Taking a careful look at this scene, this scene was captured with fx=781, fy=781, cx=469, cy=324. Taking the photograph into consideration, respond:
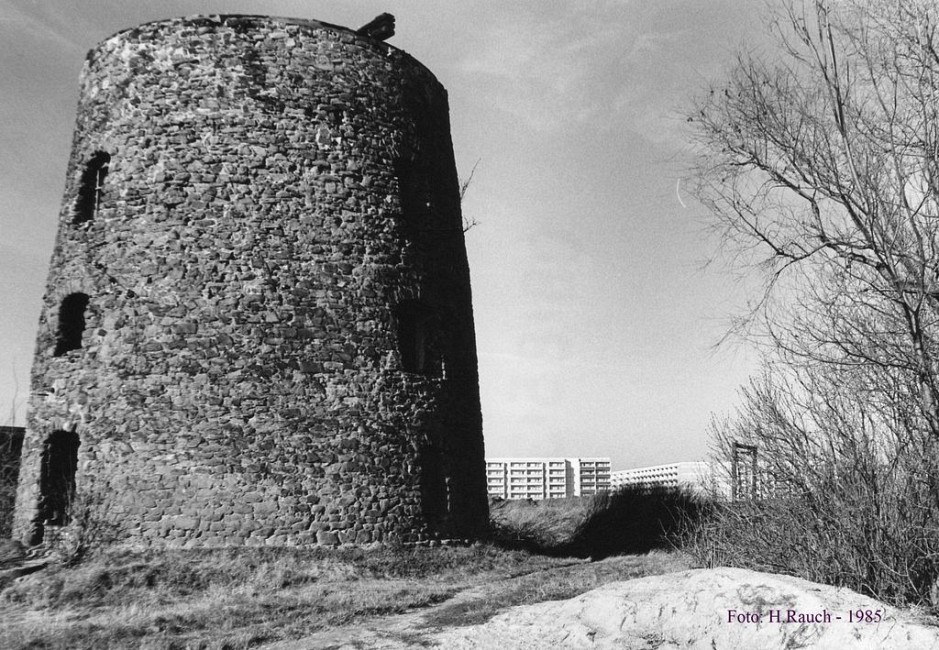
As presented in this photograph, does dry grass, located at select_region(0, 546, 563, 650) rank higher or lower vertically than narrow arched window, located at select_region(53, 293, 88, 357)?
lower

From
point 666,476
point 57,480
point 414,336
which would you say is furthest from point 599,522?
point 57,480

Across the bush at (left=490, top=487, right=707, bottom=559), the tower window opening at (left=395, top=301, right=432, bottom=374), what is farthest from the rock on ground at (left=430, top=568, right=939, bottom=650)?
the bush at (left=490, top=487, right=707, bottom=559)

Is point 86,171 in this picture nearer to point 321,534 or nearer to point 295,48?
point 295,48

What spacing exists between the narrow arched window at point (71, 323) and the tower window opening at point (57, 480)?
1.47 m

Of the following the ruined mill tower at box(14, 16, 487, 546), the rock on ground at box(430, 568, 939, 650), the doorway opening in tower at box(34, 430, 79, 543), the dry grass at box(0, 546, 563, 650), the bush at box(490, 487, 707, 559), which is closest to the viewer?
the rock on ground at box(430, 568, 939, 650)

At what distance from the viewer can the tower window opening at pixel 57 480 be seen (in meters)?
12.4

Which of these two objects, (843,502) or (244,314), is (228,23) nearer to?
(244,314)

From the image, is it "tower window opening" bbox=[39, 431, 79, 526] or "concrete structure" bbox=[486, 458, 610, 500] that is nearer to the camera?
"tower window opening" bbox=[39, 431, 79, 526]

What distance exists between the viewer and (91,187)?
13750 mm

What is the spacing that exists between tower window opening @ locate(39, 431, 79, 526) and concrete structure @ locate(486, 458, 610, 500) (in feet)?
58.3

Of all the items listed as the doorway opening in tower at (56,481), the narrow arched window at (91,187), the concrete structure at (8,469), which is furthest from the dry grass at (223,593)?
the narrow arched window at (91,187)

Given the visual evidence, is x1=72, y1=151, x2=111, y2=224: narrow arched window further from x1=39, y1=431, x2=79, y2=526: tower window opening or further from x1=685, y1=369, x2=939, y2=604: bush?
x1=685, y1=369, x2=939, y2=604: bush

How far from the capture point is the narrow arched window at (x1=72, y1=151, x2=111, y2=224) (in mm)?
13547

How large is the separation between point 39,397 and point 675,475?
50.0 ft
